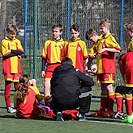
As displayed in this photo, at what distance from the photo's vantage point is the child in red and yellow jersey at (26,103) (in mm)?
11398

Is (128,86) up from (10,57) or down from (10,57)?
down

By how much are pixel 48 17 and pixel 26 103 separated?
5.42 meters

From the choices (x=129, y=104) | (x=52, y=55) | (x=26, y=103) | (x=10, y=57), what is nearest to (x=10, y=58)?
(x=10, y=57)

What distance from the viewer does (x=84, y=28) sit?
15.6 meters

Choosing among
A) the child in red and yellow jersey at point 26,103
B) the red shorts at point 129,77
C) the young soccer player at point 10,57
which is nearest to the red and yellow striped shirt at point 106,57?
the red shorts at point 129,77

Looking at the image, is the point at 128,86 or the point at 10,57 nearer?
the point at 128,86

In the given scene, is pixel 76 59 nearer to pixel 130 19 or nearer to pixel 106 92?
pixel 106 92

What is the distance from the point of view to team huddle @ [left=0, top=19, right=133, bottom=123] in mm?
11031

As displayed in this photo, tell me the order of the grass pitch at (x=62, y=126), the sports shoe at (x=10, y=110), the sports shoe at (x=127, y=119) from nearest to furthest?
the grass pitch at (x=62, y=126), the sports shoe at (x=127, y=119), the sports shoe at (x=10, y=110)

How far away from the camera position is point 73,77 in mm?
11031

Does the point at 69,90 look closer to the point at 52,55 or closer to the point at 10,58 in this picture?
the point at 52,55

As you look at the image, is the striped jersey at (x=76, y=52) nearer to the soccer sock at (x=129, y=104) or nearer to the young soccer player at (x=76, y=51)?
the young soccer player at (x=76, y=51)

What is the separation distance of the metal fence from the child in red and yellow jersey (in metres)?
3.74

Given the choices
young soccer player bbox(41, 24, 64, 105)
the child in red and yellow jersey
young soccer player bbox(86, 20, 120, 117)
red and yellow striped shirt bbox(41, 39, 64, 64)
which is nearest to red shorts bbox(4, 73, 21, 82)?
young soccer player bbox(41, 24, 64, 105)
